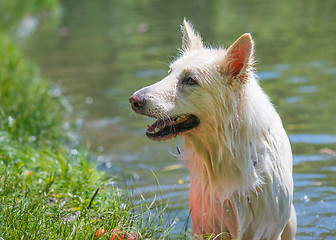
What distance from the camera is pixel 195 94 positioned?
12.9 feet

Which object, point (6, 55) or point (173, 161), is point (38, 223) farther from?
point (6, 55)

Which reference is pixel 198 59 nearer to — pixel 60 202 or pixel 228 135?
pixel 228 135

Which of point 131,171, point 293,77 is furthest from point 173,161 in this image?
point 293,77

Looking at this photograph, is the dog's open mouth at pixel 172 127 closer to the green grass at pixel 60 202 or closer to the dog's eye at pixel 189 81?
the dog's eye at pixel 189 81

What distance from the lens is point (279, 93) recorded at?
9.41 metres

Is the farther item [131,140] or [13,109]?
[131,140]

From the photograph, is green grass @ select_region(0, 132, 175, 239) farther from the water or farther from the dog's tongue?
the dog's tongue

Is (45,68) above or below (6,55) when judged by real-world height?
below

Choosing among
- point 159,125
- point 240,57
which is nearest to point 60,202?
point 159,125

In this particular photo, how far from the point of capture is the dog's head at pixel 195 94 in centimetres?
385

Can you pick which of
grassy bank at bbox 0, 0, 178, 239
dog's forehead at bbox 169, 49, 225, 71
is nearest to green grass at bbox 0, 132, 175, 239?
grassy bank at bbox 0, 0, 178, 239

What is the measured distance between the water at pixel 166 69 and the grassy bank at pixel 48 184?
46 centimetres

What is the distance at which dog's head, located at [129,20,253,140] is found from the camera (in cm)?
385

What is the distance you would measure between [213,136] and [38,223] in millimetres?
1478
